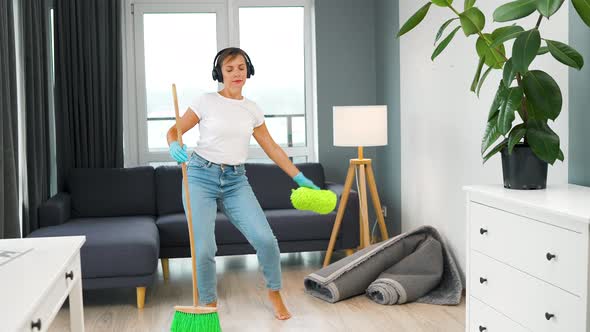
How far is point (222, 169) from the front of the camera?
3.82m

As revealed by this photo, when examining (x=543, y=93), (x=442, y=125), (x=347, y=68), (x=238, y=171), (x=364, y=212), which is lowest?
(x=364, y=212)

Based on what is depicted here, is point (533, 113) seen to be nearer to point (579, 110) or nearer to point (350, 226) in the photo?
point (579, 110)

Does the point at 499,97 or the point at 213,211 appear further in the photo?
the point at 213,211

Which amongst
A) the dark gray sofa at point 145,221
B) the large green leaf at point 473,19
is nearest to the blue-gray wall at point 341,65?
the dark gray sofa at point 145,221

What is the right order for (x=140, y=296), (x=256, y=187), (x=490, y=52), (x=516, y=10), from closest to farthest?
(x=516, y=10) → (x=490, y=52) → (x=140, y=296) → (x=256, y=187)

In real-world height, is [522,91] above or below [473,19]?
below

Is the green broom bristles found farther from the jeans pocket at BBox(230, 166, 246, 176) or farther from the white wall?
the white wall

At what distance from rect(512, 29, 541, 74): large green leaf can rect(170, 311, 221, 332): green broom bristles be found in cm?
170

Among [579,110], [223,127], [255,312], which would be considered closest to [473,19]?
[579,110]

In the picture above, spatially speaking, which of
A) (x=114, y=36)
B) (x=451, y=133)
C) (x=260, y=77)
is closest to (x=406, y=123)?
(x=451, y=133)

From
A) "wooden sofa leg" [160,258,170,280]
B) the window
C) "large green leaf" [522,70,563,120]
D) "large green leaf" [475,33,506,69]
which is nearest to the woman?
"wooden sofa leg" [160,258,170,280]

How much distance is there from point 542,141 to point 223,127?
5.32 feet

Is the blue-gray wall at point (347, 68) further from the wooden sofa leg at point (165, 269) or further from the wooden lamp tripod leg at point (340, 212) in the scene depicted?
the wooden sofa leg at point (165, 269)

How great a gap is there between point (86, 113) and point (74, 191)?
68 centimetres
